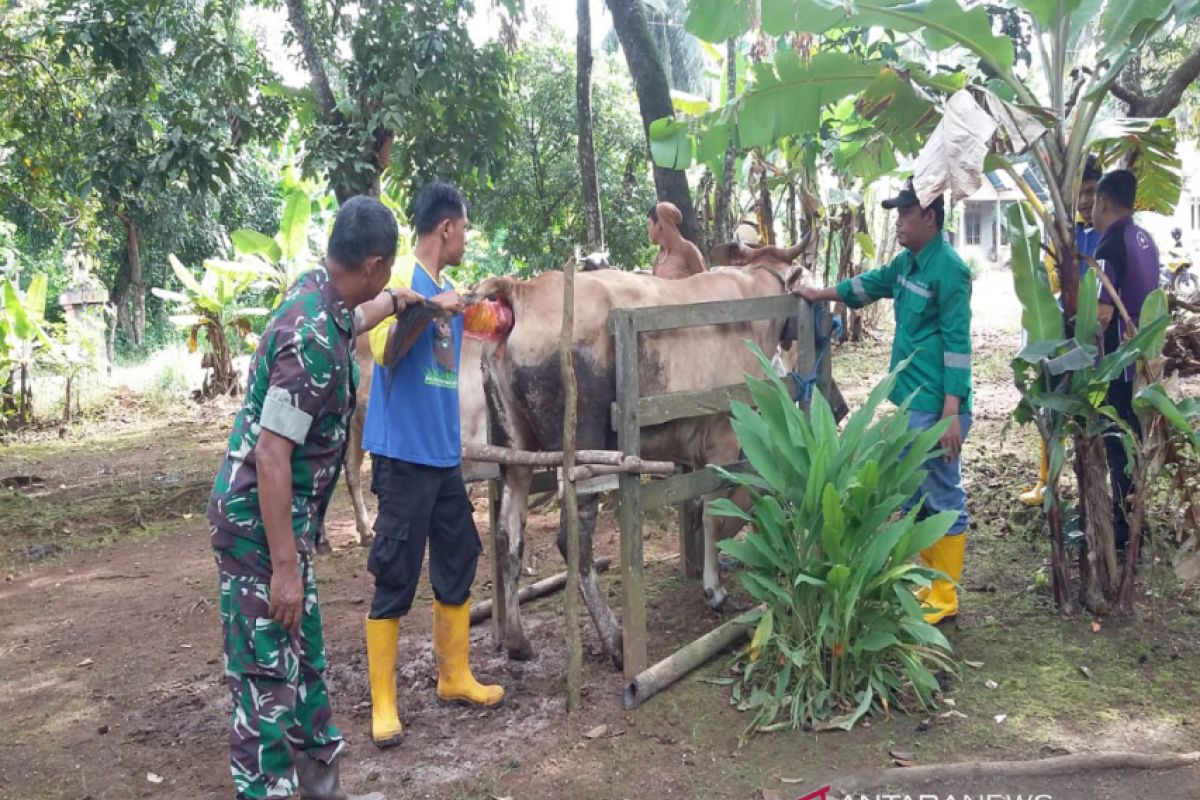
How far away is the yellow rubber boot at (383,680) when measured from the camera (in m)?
4.06

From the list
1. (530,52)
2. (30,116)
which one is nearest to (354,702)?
(30,116)

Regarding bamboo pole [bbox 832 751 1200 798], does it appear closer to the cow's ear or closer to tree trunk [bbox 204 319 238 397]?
the cow's ear

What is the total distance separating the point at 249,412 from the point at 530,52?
11.4 m

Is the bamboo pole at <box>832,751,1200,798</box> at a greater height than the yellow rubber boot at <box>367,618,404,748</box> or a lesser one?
lesser

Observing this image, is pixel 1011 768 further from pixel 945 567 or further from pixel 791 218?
pixel 791 218

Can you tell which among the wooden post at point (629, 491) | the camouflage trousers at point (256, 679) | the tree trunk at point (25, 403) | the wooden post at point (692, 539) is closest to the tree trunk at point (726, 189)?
the wooden post at point (692, 539)

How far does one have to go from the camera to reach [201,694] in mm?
4727

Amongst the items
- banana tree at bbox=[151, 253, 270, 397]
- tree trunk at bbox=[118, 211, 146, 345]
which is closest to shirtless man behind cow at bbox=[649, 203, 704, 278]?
banana tree at bbox=[151, 253, 270, 397]

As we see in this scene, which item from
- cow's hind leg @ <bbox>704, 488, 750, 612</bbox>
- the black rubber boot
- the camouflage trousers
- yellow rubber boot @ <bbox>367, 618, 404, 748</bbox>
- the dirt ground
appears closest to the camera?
the camouflage trousers

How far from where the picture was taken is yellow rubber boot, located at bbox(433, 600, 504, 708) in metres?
4.29

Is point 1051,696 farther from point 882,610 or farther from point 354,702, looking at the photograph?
point 354,702

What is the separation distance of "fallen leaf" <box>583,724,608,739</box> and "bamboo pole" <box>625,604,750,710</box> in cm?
20

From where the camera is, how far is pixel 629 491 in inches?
173

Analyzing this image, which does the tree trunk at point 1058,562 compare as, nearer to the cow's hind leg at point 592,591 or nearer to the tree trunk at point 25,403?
the cow's hind leg at point 592,591
